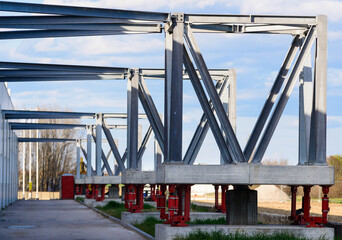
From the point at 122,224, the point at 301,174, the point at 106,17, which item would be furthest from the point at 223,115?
the point at 122,224

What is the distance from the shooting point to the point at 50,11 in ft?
57.9

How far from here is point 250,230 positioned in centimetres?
1658

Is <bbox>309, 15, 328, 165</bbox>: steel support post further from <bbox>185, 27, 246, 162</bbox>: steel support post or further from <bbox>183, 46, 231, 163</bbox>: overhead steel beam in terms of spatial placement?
<bbox>183, 46, 231, 163</bbox>: overhead steel beam

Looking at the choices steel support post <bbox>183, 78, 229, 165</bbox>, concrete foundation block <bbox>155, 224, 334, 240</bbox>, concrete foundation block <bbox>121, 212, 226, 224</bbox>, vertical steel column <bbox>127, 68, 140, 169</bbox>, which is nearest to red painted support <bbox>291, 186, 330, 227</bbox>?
concrete foundation block <bbox>155, 224, 334, 240</bbox>

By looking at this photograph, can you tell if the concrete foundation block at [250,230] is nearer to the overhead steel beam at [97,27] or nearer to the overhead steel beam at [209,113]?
the overhead steel beam at [209,113]

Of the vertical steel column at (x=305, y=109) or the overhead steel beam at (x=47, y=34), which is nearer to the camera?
the vertical steel column at (x=305, y=109)

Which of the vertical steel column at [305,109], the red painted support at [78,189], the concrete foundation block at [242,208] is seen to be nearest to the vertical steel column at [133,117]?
the vertical steel column at [305,109]

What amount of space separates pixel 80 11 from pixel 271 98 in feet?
18.9

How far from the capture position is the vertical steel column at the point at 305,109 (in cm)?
1822

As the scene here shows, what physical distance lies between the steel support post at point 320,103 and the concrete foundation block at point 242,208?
6.47 feet

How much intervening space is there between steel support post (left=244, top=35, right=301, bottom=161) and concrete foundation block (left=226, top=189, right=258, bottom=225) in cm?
112

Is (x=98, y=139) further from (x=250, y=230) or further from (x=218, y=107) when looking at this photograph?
(x=250, y=230)

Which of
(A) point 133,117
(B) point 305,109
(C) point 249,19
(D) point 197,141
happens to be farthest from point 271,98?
(A) point 133,117

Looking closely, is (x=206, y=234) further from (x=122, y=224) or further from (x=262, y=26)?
(x=122, y=224)
